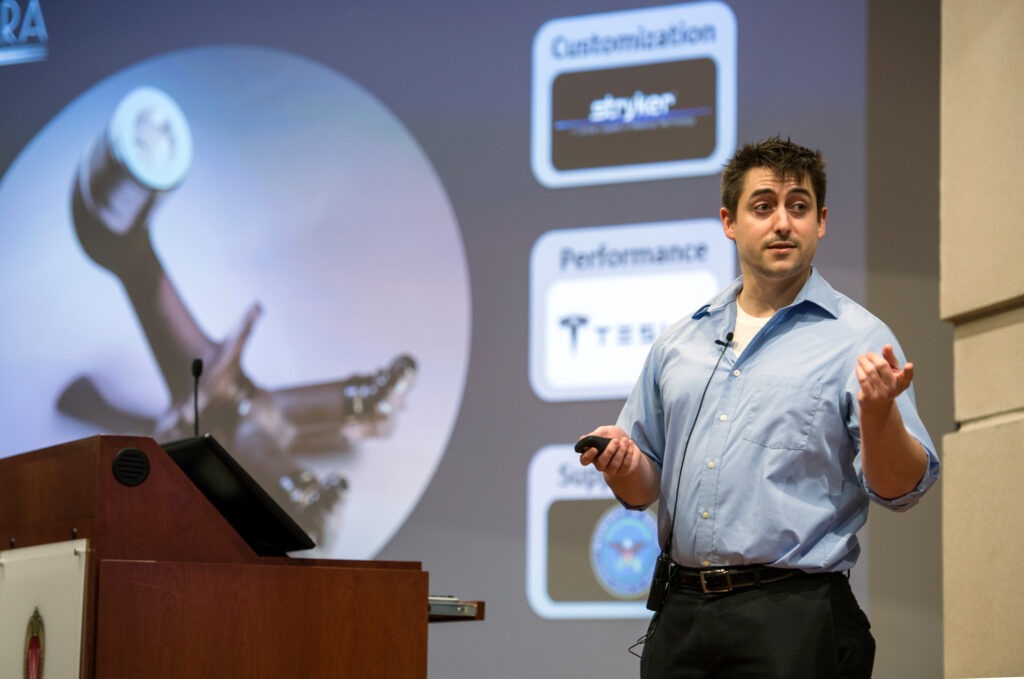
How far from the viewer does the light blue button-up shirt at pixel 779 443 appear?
6.53ft

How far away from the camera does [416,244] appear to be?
4.30 metres

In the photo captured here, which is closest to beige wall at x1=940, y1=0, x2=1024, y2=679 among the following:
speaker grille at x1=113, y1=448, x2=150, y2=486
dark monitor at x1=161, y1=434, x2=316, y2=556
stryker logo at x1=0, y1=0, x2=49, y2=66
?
dark monitor at x1=161, y1=434, x2=316, y2=556

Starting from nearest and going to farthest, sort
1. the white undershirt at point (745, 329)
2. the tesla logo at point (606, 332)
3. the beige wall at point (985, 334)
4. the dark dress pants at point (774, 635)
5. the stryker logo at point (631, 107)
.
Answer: the dark dress pants at point (774, 635)
the white undershirt at point (745, 329)
the beige wall at point (985, 334)
the tesla logo at point (606, 332)
the stryker logo at point (631, 107)

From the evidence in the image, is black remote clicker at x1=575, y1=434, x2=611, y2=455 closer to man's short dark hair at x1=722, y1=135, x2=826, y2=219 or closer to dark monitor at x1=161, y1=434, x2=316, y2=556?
man's short dark hair at x1=722, y1=135, x2=826, y2=219

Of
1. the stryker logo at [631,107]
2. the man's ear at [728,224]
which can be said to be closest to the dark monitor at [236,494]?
the man's ear at [728,224]

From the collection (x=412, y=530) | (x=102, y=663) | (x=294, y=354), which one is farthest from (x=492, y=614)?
(x=102, y=663)

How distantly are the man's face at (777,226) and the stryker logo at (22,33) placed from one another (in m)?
3.71

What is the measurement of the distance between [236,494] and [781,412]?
106cm

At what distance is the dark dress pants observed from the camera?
194cm

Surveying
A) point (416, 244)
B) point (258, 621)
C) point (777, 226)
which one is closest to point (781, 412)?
point (777, 226)

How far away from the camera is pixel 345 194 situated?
4426 mm

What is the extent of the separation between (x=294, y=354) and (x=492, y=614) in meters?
1.16

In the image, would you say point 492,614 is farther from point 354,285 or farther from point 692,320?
point 692,320

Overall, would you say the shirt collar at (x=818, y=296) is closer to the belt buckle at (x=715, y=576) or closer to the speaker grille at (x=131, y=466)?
the belt buckle at (x=715, y=576)
